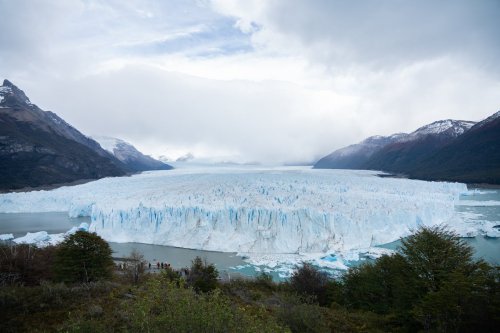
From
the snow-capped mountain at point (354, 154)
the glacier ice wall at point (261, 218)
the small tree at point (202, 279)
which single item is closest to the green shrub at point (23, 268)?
the small tree at point (202, 279)

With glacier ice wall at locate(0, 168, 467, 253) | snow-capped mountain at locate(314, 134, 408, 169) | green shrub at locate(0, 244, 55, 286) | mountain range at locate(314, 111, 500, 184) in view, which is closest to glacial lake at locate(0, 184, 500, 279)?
glacier ice wall at locate(0, 168, 467, 253)

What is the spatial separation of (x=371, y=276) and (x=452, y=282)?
15.3 feet

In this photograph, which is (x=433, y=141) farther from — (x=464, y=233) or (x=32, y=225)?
(x=32, y=225)

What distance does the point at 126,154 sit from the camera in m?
169

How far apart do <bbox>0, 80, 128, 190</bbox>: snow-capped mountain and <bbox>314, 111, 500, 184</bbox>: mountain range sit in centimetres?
9368

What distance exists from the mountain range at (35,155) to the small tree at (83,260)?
6538 cm

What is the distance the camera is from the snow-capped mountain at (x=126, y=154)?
163 meters

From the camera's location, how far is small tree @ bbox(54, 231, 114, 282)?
11828mm

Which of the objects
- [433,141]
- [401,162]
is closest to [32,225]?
[401,162]

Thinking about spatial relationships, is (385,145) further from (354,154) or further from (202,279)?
(202,279)

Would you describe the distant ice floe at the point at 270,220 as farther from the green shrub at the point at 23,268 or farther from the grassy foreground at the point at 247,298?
the green shrub at the point at 23,268

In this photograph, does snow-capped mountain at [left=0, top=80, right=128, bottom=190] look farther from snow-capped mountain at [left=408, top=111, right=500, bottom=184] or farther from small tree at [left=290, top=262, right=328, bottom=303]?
snow-capped mountain at [left=408, top=111, right=500, bottom=184]

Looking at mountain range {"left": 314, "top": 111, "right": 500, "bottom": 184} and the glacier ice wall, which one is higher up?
mountain range {"left": 314, "top": 111, "right": 500, "bottom": 184}

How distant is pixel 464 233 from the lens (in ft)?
84.2
